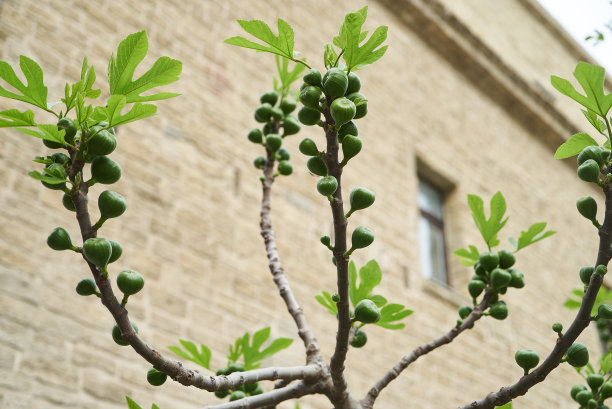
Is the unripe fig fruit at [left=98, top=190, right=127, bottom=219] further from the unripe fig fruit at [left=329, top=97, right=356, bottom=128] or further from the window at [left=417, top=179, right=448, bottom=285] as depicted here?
the window at [left=417, top=179, right=448, bottom=285]

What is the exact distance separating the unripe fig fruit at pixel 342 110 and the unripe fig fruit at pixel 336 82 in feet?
0.07

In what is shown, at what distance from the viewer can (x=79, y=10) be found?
429 centimetres

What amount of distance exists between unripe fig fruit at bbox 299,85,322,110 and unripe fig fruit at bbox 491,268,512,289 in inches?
25.4

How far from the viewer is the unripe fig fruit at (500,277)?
4.99ft

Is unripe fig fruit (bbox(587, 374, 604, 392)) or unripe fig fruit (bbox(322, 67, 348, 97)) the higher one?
unripe fig fruit (bbox(587, 374, 604, 392))

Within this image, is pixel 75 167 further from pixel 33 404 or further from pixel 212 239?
pixel 212 239

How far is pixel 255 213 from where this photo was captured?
4617 mm

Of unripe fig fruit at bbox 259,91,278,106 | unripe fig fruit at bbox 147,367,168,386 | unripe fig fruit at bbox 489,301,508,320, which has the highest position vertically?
unripe fig fruit at bbox 259,91,278,106

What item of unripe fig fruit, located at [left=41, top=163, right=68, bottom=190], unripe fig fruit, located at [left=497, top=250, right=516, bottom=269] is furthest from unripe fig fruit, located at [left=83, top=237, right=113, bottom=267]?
unripe fig fruit, located at [left=497, top=250, right=516, bottom=269]

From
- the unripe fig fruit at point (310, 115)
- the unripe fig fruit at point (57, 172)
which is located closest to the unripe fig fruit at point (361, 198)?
the unripe fig fruit at point (310, 115)

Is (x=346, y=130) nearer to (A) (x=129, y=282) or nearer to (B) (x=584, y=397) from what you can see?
(A) (x=129, y=282)

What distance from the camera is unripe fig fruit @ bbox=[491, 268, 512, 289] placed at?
1.52 metres

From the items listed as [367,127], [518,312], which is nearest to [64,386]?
[367,127]

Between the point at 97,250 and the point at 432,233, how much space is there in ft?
18.7
